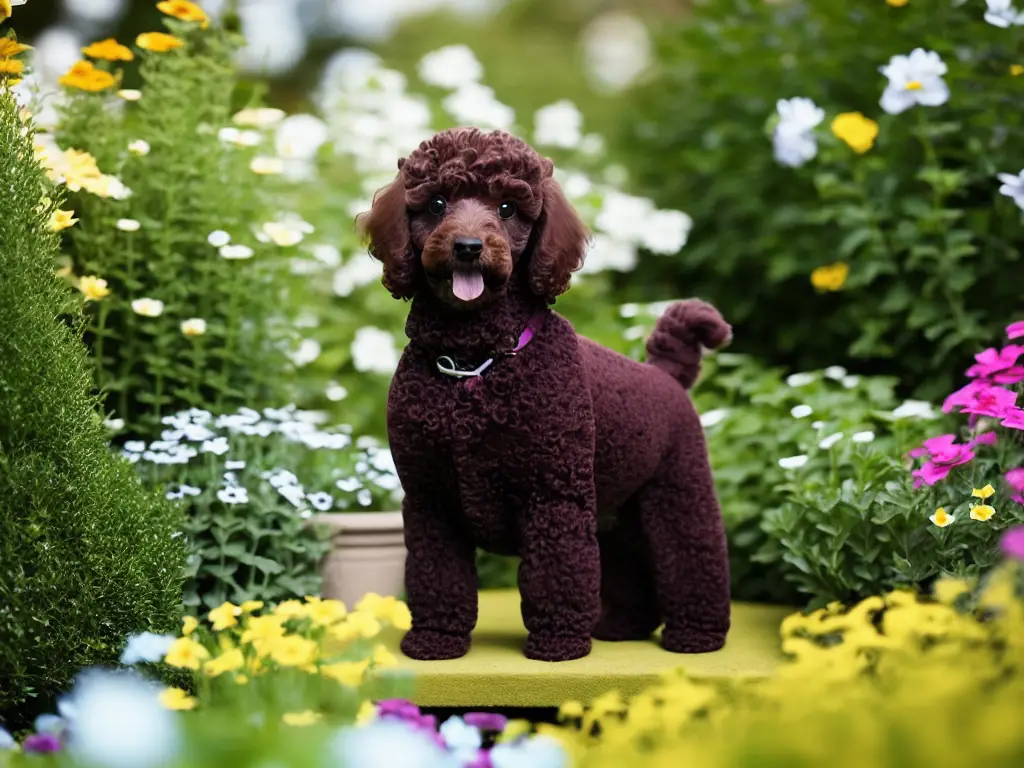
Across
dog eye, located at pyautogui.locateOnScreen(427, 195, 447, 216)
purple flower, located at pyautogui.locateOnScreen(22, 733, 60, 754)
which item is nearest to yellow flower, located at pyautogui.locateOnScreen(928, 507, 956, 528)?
dog eye, located at pyautogui.locateOnScreen(427, 195, 447, 216)

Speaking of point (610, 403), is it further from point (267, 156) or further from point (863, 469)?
point (267, 156)

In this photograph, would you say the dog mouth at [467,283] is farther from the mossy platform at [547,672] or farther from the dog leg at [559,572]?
the mossy platform at [547,672]

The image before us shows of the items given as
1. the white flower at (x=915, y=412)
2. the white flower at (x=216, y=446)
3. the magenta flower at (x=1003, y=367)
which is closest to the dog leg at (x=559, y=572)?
the white flower at (x=216, y=446)

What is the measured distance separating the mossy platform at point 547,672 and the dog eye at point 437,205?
47.5 inches

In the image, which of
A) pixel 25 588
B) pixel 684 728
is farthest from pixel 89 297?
pixel 684 728

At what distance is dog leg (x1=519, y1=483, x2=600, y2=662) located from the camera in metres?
3.02

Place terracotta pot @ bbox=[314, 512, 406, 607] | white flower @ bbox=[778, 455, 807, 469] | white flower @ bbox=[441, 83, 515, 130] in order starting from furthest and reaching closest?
1. white flower @ bbox=[441, 83, 515, 130]
2. terracotta pot @ bbox=[314, 512, 406, 607]
3. white flower @ bbox=[778, 455, 807, 469]

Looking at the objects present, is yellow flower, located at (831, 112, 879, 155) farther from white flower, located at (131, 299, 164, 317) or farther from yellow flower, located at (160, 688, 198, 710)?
yellow flower, located at (160, 688, 198, 710)

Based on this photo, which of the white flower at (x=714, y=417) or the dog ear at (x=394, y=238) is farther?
the white flower at (x=714, y=417)

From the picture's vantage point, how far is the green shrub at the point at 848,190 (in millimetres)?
4379

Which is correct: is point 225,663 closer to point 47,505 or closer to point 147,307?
point 47,505

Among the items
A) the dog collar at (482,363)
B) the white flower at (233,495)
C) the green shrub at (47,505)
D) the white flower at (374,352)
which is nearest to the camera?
the green shrub at (47,505)

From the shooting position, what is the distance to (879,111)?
4824 millimetres

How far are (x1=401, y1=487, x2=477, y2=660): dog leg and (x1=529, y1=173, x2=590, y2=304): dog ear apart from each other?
2.14 feet
